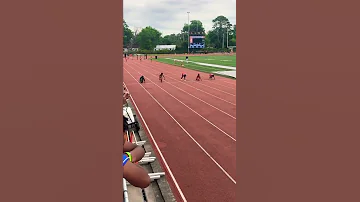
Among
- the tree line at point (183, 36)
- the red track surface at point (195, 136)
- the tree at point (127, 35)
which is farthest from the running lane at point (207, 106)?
the tree at point (127, 35)

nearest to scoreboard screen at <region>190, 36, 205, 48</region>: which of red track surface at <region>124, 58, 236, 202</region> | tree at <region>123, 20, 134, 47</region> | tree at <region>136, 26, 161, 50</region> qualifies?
tree at <region>136, 26, 161, 50</region>

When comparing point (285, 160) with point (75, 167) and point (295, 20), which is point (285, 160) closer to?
point (295, 20)

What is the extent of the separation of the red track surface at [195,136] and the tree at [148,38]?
7004 centimetres

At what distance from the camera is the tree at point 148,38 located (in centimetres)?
8524

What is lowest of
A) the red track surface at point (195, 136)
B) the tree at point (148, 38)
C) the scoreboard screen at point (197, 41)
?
the red track surface at point (195, 136)

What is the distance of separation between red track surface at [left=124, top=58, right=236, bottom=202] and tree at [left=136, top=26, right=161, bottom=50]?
7004 cm

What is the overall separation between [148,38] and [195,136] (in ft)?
265

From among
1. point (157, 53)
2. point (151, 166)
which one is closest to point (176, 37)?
point (157, 53)

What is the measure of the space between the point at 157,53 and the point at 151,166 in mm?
63006

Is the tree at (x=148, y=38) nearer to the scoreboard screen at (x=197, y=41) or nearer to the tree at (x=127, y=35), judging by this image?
the tree at (x=127, y=35)

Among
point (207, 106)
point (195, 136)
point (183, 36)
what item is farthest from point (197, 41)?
point (195, 136)

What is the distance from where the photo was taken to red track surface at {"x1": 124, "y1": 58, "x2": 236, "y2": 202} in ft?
18.6

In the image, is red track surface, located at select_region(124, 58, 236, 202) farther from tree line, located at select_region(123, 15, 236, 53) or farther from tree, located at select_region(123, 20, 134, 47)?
tree, located at select_region(123, 20, 134, 47)

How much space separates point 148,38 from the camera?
87.0 metres
